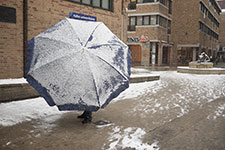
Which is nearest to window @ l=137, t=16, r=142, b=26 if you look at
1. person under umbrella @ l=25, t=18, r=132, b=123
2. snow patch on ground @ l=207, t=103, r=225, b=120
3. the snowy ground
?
the snowy ground

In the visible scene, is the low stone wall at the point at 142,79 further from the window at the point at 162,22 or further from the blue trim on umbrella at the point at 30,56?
the window at the point at 162,22

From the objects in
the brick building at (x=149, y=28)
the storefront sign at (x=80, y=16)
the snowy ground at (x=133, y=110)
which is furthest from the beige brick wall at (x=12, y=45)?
the brick building at (x=149, y=28)

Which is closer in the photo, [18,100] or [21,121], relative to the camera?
[21,121]

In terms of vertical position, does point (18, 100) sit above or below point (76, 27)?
below

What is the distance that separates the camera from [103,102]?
4500mm

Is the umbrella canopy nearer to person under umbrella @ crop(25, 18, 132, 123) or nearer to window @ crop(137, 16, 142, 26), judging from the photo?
person under umbrella @ crop(25, 18, 132, 123)

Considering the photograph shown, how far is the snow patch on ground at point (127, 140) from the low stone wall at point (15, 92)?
3.66 m

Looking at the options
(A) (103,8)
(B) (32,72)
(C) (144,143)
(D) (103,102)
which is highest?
(A) (103,8)

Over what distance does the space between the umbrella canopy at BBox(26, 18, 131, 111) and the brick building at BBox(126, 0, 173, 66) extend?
2669 centimetres

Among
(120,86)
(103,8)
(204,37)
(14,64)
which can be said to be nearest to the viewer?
(120,86)

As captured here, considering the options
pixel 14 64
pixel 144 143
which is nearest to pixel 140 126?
pixel 144 143

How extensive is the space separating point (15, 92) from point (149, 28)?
27.4 metres

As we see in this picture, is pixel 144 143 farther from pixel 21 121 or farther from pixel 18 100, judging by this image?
pixel 18 100

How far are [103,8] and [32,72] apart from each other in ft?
31.0
